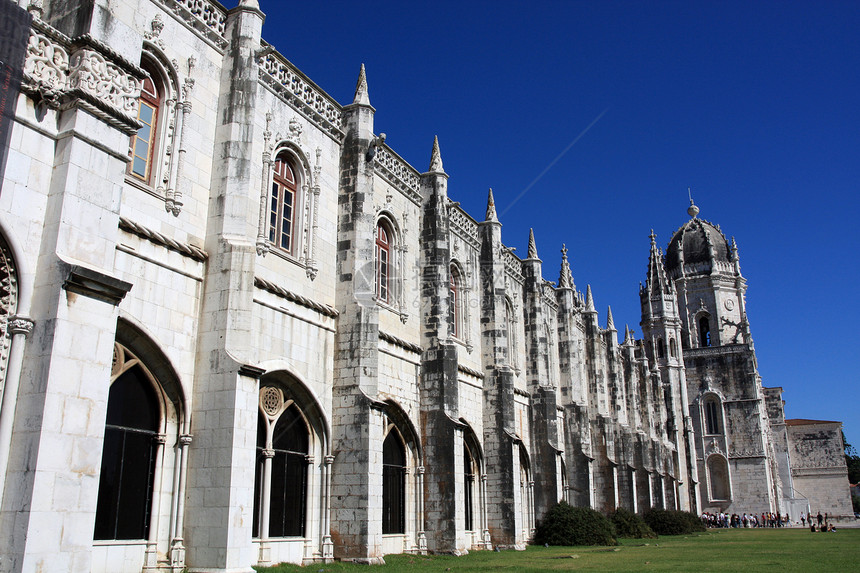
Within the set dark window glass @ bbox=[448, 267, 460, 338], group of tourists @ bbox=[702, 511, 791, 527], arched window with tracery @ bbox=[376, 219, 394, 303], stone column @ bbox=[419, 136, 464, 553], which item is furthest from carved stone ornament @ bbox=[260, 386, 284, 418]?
group of tourists @ bbox=[702, 511, 791, 527]

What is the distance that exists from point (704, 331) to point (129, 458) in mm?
70755

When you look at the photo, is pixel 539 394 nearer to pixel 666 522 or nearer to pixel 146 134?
pixel 666 522

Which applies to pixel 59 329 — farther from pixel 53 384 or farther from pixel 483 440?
pixel 483 440

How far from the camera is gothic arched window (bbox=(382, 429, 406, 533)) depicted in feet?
65.2

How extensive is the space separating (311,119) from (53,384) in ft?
37.8

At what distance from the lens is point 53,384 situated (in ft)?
28.0

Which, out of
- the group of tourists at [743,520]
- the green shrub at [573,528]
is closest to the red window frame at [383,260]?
the green shrub at [573,528]

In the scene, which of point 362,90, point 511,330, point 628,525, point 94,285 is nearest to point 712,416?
point 628,525

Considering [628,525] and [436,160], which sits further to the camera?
[628,525]

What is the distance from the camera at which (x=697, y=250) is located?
7744 cm

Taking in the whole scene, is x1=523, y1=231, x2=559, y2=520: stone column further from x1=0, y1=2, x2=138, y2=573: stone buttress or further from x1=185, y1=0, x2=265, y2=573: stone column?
x1=0, y1=2, x2=138, y2=573: stone buttress

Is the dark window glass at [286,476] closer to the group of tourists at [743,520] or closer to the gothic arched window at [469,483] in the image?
the gothic arched window at [469,483]

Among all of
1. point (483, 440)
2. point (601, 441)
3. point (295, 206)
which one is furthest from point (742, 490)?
point (295, 206)

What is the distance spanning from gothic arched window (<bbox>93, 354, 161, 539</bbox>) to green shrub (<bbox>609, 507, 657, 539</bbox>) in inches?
1086
